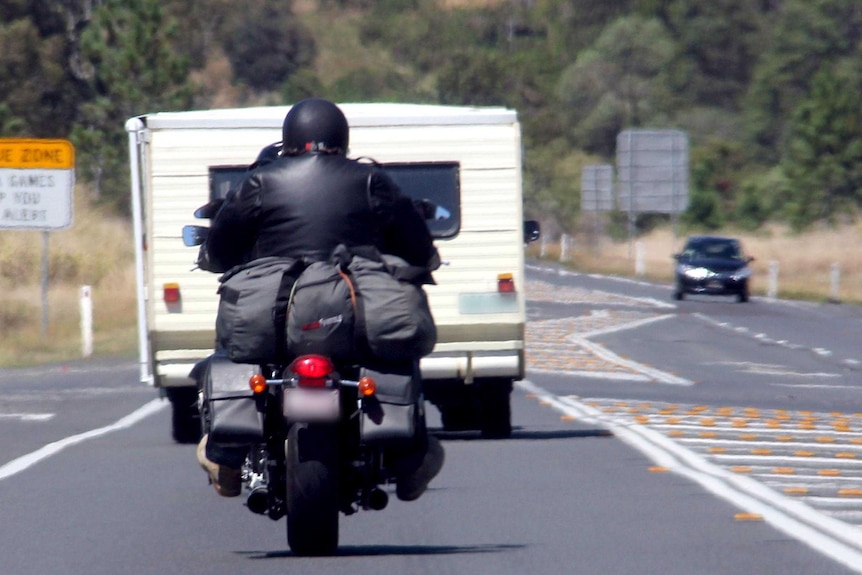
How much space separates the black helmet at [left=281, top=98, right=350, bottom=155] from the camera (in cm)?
727

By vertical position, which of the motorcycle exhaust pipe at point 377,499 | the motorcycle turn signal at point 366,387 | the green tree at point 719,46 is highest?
the green tree at point 719,46

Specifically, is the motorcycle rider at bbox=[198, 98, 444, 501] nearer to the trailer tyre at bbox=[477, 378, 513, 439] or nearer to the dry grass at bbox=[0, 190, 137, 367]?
the trailer tyre at bbox=[477, 378, 513, 439]

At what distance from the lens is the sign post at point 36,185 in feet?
87.6

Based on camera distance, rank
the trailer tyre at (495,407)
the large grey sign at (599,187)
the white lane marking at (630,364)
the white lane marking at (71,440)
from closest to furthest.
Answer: the white lane marking at (71,440)
the trailer tyre at (495,407)
the white lane marking at (630,364)
the large grey sign at (599,187)

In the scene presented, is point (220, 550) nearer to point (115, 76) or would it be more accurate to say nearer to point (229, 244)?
point (229, 244)

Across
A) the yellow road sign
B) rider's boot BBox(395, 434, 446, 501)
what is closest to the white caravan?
rider's boot BBox(395, 434, 446, 501)

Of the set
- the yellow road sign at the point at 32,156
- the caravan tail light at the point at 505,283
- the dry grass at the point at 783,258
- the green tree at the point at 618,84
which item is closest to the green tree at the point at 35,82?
the dry grass at the point at 783,258

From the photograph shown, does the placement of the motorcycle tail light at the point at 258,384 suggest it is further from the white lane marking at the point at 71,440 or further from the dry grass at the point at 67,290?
the dry grass at the point at 67,290

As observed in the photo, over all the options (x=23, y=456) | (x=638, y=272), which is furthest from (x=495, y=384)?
(x=638, y=272)

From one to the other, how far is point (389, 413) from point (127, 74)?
154 ft

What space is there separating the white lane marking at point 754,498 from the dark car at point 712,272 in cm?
2732

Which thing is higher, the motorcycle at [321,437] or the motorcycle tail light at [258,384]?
the motorcycle tail light at [258,384]

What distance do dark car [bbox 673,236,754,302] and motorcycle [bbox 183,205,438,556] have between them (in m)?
34.5

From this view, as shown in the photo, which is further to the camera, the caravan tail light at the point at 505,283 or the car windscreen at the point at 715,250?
the car windscreen at the point at 715,250
